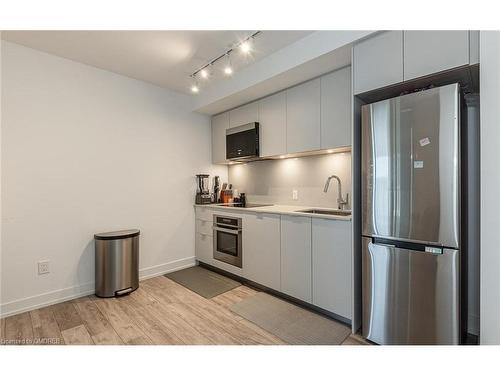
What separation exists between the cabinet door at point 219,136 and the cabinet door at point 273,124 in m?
0.69

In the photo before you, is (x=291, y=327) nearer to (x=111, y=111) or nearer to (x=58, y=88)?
(x=111, y=111)

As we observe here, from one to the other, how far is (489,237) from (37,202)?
3282mm

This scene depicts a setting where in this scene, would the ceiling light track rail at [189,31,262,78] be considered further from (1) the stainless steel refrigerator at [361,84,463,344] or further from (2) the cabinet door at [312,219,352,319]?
(2) the cabinet door at [312,219,352,319]

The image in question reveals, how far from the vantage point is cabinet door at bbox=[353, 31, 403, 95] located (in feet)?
5.13

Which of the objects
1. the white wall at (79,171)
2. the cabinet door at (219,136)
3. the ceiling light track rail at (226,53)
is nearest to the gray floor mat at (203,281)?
the white wall at (79,171)

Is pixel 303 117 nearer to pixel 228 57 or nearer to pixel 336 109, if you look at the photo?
pixel 336 109

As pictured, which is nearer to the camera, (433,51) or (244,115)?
(433,51)

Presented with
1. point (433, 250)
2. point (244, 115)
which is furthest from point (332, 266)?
point (244, 115)

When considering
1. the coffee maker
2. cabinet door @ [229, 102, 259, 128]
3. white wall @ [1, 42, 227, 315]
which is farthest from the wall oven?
cabinet door @ [229, 102, 259, 128]

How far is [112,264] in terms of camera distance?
2410 mm

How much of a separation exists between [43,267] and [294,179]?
8.93 ft

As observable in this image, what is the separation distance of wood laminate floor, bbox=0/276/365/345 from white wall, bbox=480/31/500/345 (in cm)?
86

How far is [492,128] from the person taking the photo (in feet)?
3.61
